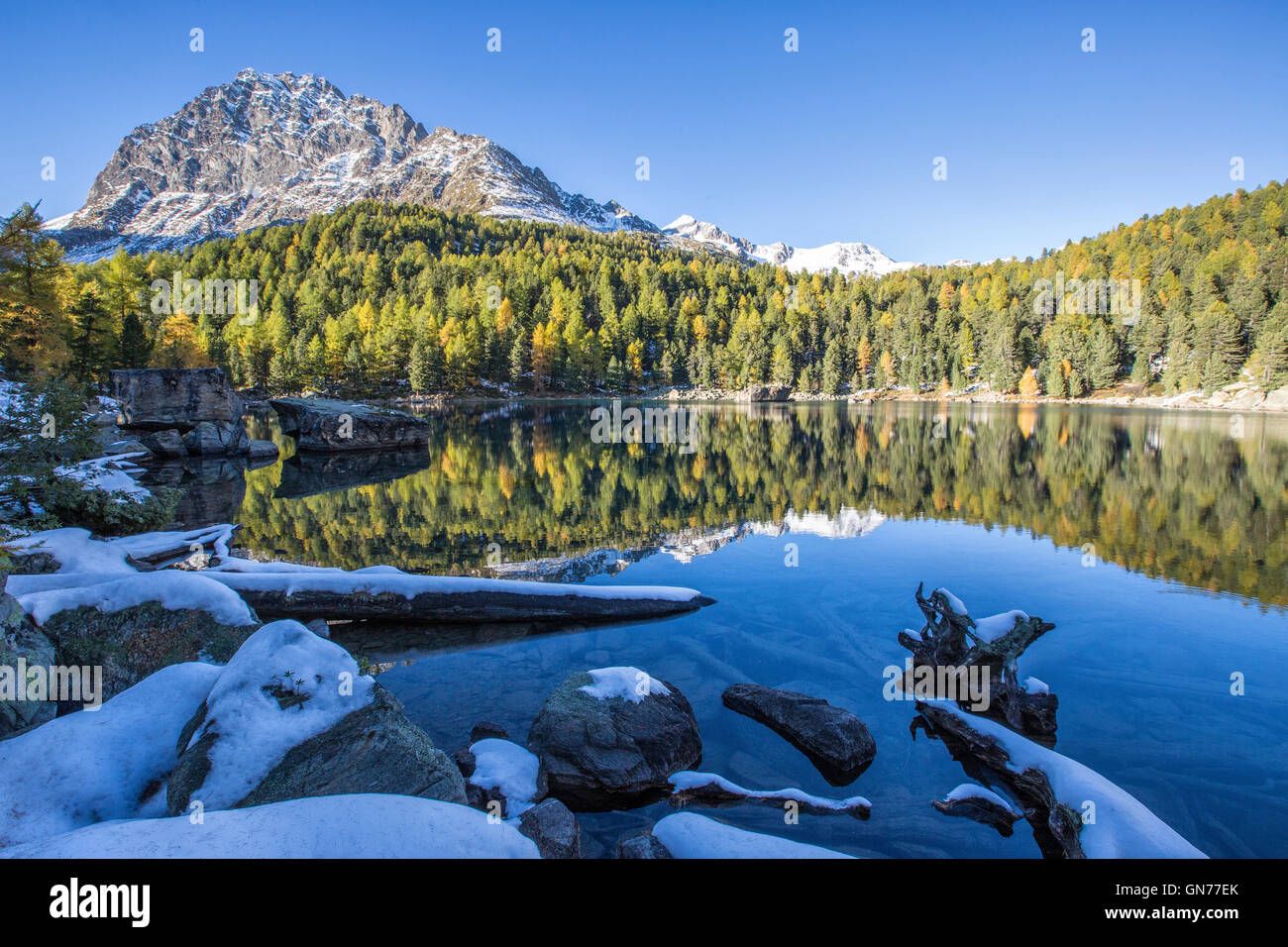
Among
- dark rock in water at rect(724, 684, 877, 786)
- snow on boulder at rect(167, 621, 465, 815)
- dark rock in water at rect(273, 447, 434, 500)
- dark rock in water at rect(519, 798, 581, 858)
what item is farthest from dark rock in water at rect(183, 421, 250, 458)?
dark rock in water at rect(519, 798, 581, 858)

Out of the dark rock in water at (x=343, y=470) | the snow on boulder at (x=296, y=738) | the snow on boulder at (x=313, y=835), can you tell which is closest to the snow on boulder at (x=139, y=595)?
the snow on boulder at (x=296, y=738)

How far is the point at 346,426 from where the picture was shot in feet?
115

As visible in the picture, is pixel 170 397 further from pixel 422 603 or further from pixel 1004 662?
pixel 1004 662

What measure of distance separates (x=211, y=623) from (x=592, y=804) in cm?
485

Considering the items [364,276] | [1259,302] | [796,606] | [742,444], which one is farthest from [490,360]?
[1259,302]

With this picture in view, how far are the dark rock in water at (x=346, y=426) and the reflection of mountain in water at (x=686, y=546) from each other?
26.0m

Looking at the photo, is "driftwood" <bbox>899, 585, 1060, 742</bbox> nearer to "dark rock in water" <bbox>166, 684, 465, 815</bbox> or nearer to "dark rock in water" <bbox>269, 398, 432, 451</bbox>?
"dark rock in water" <bbox>166, 684, 465, 815</bbox>

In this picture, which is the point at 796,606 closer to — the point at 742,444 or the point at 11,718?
the point at 11,718

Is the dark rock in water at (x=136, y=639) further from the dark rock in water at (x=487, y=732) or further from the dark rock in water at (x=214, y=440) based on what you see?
the dark rock in water at (x=214, y=440)

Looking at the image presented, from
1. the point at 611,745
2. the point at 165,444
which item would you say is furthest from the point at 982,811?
the point at 165,444

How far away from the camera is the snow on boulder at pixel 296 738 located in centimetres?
400

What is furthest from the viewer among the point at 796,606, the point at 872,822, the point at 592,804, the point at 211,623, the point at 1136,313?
the point at 1136,313
